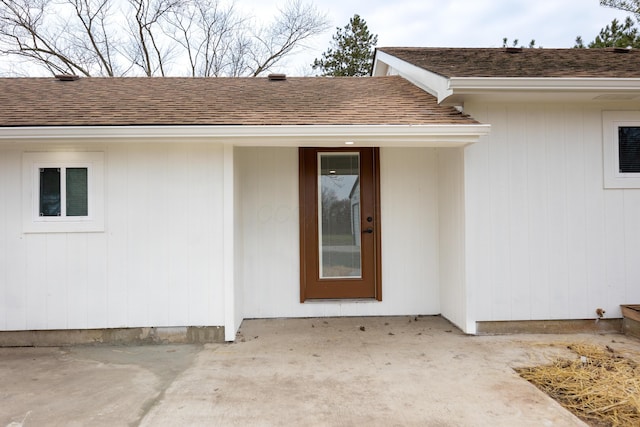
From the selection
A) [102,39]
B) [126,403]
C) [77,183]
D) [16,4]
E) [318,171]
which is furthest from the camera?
[102,39]

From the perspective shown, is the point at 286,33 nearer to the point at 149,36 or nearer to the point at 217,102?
the point at 149,36

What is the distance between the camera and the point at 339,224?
5145 mm

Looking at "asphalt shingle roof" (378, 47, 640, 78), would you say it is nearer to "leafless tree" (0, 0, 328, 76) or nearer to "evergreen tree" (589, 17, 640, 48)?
"evergreen tree" (589, 17, 640, 48)

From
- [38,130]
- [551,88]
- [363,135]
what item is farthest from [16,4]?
[551,88]

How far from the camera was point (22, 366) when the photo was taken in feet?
11.5

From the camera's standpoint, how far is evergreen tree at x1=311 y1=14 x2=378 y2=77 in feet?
53.7

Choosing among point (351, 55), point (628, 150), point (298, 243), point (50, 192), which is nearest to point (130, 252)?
point (50, 192)

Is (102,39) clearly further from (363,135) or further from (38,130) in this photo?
(363,135)

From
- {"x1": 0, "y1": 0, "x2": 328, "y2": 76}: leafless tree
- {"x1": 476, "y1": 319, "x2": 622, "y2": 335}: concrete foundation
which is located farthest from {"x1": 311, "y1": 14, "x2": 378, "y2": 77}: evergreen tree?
{"x1": 476, "y1": 319, "x2": 622, "y2": 335}: concrete foundation

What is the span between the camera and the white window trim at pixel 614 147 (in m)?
4.34

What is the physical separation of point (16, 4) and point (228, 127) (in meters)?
13.5

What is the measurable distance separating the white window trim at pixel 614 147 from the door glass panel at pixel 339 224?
9.14 feet

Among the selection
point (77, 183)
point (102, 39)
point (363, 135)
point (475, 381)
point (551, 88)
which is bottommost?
point (475, 381)

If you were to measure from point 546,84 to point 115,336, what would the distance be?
5113mm
